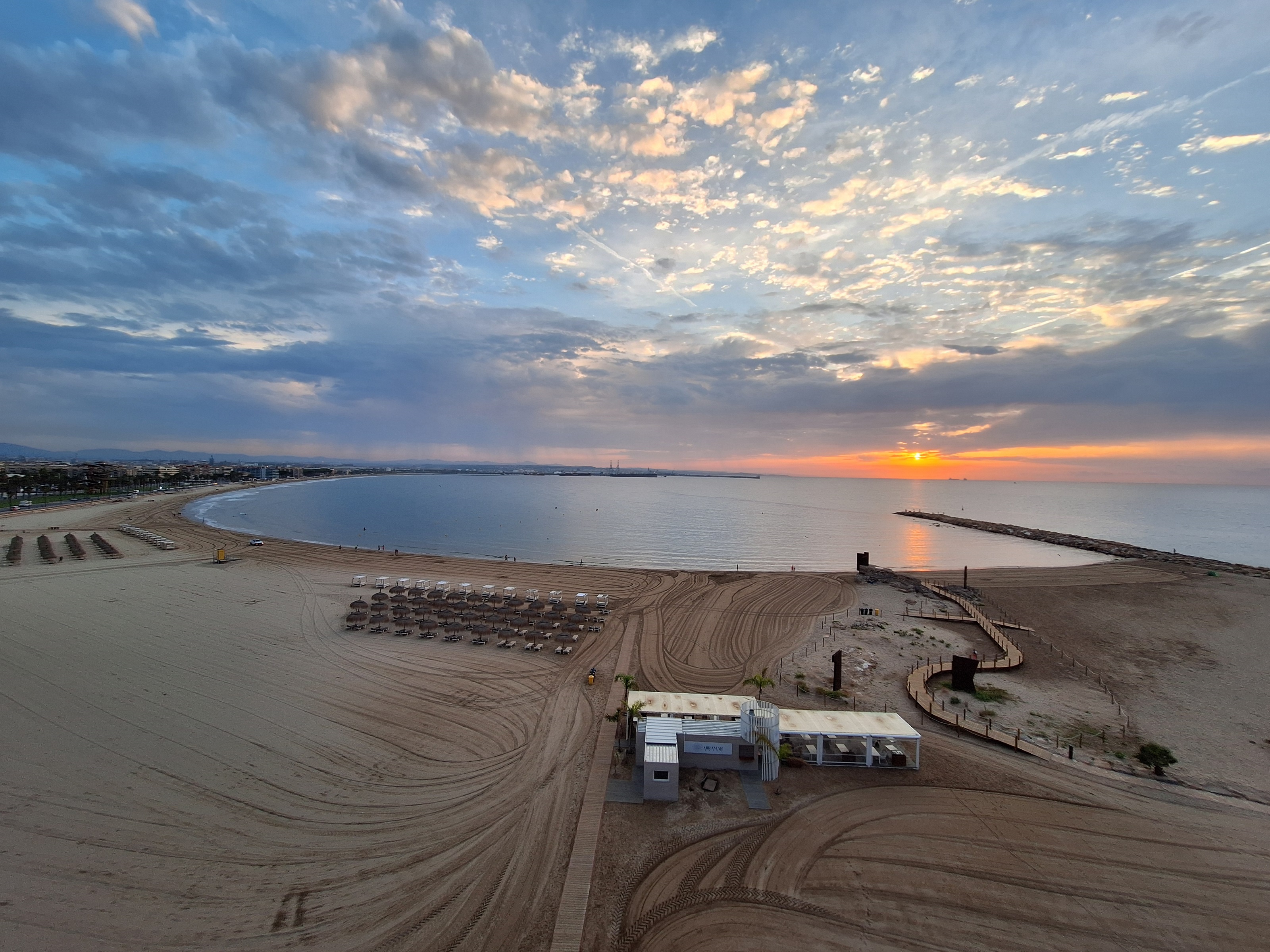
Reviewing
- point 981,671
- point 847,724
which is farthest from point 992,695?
point 847,724

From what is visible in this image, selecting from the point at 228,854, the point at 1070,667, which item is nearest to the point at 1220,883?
the point at 1070,667

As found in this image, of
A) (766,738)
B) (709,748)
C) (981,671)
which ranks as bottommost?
(981,671)

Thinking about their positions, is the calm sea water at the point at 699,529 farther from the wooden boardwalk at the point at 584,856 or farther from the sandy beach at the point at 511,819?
the wooden boardwalk at the point at 584,856

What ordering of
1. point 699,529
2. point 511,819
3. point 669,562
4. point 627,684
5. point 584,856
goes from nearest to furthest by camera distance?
1. point 584,856
2. point 511,819
3. point 627,684
4. point 669,562
5. point 699,529

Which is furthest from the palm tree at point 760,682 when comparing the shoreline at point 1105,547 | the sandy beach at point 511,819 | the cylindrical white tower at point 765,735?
the shoreline at point 1105,547

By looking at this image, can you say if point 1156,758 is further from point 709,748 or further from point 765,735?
point 709,748

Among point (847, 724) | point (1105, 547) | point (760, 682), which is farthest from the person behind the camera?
point (1105, 547)
